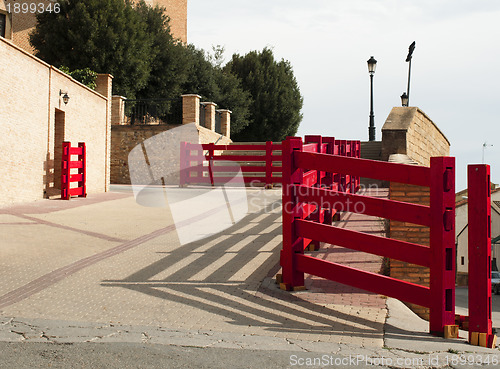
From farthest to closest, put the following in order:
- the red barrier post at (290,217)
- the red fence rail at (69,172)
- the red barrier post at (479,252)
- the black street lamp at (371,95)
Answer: the black street lamp at (371,95)
the red fence rail at (69,172)
the red barrier post at (290,217)
the red barrier post at (479,252)

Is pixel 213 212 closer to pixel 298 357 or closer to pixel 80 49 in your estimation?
pixel 298 357

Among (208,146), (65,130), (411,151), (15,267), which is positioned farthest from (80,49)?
(15,267)

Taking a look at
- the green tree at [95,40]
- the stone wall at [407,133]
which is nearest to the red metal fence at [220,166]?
the stone wall at [407,133]

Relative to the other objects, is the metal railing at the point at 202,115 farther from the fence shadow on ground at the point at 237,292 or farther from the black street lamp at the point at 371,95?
the fence shadow on ground at the point at 237,292

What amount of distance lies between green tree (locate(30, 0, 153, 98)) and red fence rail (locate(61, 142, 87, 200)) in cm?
1235

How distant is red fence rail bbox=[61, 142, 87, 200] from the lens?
48.2ft

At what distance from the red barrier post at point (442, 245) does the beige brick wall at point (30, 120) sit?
11160 mm

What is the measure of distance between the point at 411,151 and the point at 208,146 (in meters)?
8.21

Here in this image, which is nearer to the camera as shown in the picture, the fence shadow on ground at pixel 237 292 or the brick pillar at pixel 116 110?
the fence shadow on ground at pixel 237 292

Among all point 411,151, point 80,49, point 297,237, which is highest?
point 80,49

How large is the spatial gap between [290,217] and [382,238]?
1.07m

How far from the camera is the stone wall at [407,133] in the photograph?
16266 millimetres

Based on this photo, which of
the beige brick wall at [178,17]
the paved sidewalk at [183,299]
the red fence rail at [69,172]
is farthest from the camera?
the beige brick wall at [178,17]

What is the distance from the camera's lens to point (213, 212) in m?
11.6
